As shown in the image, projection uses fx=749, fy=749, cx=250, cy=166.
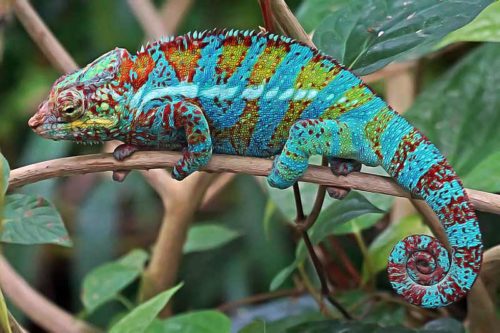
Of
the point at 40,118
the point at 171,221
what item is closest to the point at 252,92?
the point at 40,118

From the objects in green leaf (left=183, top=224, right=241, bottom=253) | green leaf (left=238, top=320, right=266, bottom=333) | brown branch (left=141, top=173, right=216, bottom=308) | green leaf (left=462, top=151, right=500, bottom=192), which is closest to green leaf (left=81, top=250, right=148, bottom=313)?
brown branch (left=141, top=173, right=216, bottom=308)

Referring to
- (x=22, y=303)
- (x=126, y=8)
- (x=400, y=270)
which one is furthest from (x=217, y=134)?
(x=126, y=8)

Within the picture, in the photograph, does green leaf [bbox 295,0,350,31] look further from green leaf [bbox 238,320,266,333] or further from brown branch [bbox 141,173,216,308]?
green leaf [bbox 238,320,266,333]

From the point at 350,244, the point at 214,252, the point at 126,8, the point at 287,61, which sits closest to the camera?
the point at 287,61

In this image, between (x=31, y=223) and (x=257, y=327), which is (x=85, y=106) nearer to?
(x=31, y=223)

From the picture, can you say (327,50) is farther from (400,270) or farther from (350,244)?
(350,244)

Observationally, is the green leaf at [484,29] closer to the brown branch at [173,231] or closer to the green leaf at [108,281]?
the brown branch at [173,231]

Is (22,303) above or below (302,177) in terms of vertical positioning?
below
